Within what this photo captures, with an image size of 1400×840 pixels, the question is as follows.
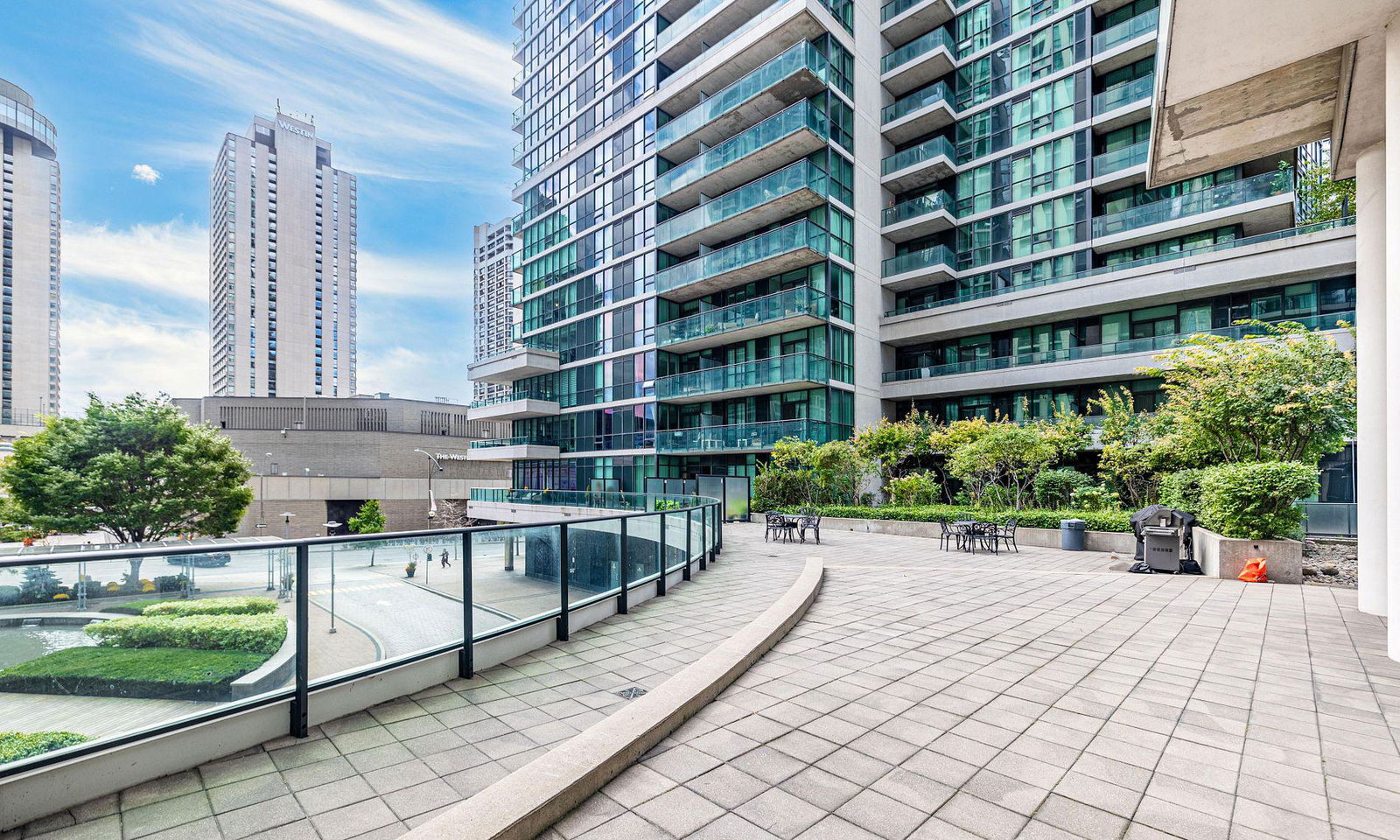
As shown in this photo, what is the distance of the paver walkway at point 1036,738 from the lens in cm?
327

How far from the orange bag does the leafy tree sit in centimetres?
3914

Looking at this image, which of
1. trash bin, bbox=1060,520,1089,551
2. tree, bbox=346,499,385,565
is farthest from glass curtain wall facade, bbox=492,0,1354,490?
tree, bbox=346,499,385,565

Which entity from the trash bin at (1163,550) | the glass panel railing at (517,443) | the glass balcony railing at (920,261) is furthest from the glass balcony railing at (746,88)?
the trash bin at (1163,550)

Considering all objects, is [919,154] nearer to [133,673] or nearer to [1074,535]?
[1074,535]

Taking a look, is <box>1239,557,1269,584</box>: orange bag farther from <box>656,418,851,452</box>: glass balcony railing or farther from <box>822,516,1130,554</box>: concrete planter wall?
<box>656,418,851,452</box>: glass balcony railing

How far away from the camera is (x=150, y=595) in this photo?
11.8 ft

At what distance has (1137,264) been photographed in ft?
88.3

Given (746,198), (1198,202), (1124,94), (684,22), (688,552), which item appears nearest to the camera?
(688,552)

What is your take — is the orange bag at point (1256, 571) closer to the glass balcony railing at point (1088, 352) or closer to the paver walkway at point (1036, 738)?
the paver walkway at point (1036, 738)

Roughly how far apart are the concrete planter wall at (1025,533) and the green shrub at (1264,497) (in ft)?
12.7

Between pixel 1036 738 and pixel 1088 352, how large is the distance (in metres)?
27.7

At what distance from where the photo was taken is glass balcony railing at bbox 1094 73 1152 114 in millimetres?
27469

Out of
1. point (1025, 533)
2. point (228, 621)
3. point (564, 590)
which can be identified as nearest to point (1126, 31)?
point (1025, 533)

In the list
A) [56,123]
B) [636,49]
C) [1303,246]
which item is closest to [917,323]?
[1303,246]
